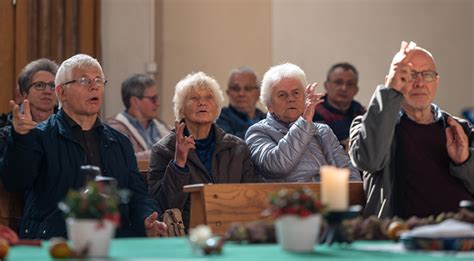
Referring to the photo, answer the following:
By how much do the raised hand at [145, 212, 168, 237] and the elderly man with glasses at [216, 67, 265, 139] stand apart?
257 centimetres

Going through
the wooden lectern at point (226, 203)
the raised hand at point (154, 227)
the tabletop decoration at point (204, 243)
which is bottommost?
the raised hand at point (154, 227)

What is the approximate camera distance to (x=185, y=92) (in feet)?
21.2

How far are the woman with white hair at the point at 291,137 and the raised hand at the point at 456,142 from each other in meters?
0.94

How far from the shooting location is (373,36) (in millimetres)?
9867

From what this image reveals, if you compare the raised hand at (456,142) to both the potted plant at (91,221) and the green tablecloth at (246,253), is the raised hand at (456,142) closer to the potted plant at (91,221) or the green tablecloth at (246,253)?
the green tablecloth at (246,253)

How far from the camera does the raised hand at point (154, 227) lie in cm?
545

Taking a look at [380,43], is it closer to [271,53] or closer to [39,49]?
[271,53]

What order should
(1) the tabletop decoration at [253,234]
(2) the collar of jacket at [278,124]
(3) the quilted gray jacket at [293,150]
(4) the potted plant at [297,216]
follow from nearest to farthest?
(4) the potted plant at [297,216] < (1) the tabletop decoration at [253,234] < (3) the quilted gray jacket at [293,150] < (2) the collar of jacket at [278,124]

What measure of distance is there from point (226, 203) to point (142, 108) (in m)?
3.75

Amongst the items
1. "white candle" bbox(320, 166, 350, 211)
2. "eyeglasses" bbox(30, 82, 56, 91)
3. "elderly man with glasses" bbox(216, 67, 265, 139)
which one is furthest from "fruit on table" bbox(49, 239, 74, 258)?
"elderly man with glasses" bbox(216, 67, 265, 139)

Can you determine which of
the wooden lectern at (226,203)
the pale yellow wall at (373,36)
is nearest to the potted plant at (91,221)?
the wooden lectern at (226,203)

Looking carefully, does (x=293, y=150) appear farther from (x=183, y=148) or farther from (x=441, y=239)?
(x=441, y=239)

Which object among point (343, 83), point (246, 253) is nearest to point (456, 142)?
point (246, 253)

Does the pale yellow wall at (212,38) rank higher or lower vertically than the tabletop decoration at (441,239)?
higher
